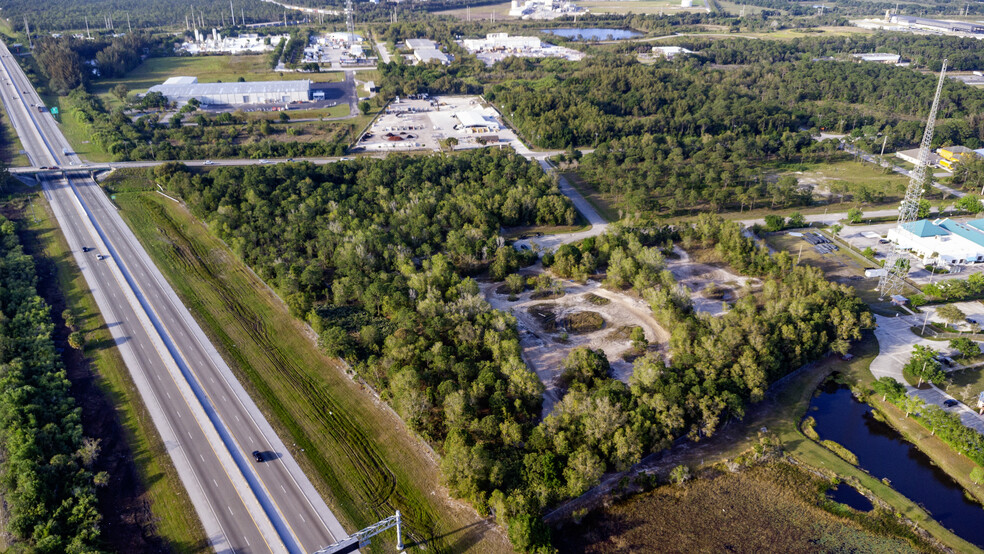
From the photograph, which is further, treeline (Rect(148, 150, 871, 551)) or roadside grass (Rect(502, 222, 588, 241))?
roadside grass (Rect(502, 222, 588, 241))

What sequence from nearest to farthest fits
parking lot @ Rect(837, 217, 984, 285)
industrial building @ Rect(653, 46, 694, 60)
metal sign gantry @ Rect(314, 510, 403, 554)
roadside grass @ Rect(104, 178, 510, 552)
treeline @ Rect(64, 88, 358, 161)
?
metal sign gantry @ Rect(314, 510, 403, 554) < roadside grass @ Rect(104, 178, 510, 552) < parking lot @ Rect(837, 217, 984, 285) < treeline @ Rect(64, 88, 358, 161) < industrial building @ Rect(653, 46, 694, 60)

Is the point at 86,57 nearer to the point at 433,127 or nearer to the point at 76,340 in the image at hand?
the point at 433,127

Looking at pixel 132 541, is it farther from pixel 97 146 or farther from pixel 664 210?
pixel 97 146

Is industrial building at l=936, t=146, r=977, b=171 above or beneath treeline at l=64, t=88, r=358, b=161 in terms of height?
above

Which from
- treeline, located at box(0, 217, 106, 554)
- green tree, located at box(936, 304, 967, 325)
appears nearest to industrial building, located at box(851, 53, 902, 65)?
green tree, located at box(936, 304, 967, 325)

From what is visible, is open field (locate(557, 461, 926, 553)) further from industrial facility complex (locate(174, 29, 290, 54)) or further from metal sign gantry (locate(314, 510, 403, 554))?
industrial facility complex (locate(174, 29, 290, 54))

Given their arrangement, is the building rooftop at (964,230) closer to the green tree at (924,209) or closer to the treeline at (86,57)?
the green tree at (924,209)

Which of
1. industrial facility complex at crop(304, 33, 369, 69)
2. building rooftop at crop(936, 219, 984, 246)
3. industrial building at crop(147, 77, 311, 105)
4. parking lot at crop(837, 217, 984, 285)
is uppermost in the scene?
industrial facility complex at crop(304, 33, 369, 69)

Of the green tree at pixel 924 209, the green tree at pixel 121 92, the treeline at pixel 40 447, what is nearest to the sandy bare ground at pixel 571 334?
the treeline at pixel 40 447
